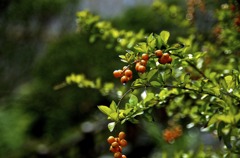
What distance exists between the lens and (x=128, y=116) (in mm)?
1056

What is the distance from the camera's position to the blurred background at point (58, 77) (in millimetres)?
4797

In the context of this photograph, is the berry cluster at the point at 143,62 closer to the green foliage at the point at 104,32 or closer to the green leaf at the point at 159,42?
the green leaf at the point at 159,42

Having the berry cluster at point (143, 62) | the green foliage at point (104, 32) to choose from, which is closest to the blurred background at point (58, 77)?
the green foliage at point (104, 32)

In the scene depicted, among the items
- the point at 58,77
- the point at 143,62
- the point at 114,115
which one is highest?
the point at 143,62

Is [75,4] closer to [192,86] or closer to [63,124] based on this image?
[63,124]

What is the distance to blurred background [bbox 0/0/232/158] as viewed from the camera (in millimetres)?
4797

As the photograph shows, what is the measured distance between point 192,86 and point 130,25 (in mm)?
5183

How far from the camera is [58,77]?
608 cm

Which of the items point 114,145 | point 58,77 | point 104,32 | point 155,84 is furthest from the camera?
point 58,77

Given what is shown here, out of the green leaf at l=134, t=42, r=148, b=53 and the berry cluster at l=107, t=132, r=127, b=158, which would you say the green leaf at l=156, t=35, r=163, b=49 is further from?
the berry cluster at l=107, t=132, r=127, b=158

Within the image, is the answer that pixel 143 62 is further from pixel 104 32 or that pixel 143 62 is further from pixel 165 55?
pixel 104 32

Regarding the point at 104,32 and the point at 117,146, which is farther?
the point at 104,32

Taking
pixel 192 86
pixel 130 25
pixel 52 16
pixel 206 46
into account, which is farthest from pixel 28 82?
pixel 192 86

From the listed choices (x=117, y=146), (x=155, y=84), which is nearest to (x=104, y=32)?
(x=155, y=84)
